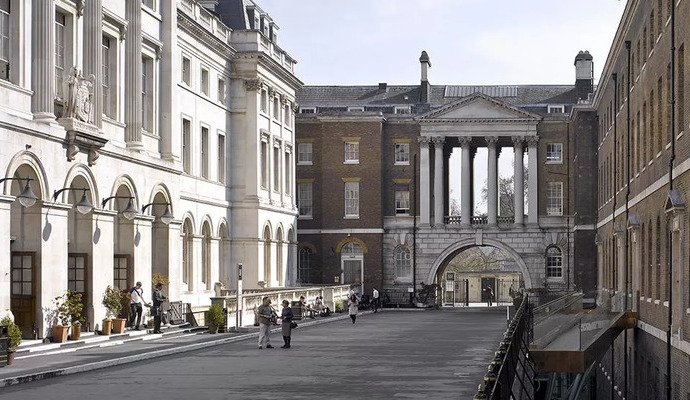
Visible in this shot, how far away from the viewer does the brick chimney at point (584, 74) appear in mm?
88562

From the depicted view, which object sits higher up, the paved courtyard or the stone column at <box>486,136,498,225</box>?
the stone column at <box>486,136,498,225</box>

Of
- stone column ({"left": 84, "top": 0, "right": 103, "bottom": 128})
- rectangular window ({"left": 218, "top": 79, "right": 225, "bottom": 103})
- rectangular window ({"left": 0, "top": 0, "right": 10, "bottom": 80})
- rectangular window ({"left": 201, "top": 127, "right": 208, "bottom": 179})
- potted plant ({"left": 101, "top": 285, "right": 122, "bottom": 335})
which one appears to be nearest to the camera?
rectangular window ({"left": 0, "top": 0, "right": 10, "bottom": 80})

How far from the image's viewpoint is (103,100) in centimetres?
4131

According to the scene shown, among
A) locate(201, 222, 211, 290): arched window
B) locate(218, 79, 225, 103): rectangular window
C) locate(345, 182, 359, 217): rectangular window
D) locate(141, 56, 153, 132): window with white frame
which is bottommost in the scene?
locate(201, 222, 211, 290): arched window

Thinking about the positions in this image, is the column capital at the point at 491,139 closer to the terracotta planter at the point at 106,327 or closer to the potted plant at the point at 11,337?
the terracotta planter at the point at 106,327

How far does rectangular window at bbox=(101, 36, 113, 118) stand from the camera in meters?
41.4

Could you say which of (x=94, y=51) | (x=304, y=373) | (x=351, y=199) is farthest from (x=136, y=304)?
(x=351, y=199)

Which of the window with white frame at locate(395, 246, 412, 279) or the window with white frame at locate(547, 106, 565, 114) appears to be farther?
the window with white frame at locate(547, 106, 565, 114)

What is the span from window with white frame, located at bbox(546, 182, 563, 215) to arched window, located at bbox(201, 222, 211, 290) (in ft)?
100

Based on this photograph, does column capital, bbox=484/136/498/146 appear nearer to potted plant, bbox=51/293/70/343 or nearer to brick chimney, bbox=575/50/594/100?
brick chimney, bbox=575/50/594/100

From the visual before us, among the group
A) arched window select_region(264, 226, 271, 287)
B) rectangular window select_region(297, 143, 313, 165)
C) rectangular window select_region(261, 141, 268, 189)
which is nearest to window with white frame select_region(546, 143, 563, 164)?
rectangular window select_region(297, 143, 313, 165)

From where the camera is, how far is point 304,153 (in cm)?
8569

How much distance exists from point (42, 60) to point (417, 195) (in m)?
52.5

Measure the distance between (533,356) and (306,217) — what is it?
5186 centimetres
